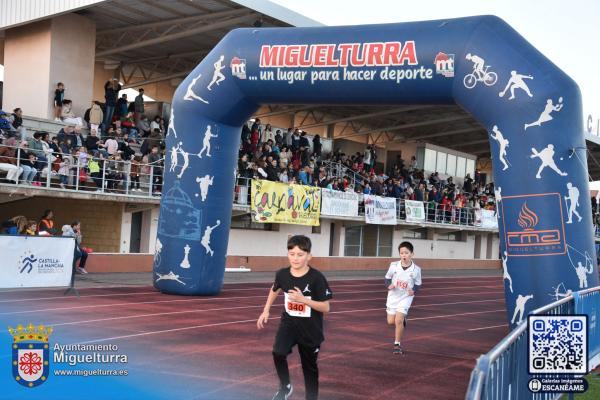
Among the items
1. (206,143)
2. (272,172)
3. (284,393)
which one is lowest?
(284,393)

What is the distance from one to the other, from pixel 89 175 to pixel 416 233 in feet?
79.0

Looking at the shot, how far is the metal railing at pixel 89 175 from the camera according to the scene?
20.7 meters

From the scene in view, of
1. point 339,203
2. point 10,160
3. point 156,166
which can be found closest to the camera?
point 10,160

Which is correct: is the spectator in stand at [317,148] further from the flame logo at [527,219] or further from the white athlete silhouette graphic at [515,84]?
the flame logo at [527,219]

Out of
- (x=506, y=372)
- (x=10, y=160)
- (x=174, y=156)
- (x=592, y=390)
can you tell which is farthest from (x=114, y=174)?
(x=506, y=372)

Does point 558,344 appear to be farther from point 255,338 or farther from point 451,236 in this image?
point 451,236

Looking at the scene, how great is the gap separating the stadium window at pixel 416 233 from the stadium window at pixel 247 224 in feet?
40.6

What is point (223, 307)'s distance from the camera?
52.1 feet

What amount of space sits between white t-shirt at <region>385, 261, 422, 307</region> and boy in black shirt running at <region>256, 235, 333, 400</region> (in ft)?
13.9

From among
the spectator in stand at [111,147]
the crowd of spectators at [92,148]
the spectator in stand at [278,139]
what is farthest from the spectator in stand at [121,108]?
the spectator in stand at [278,139]

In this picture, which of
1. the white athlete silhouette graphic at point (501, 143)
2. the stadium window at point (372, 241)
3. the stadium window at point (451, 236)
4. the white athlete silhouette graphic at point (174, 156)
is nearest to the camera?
the white athlete silhouette graphic at point (501, 143)

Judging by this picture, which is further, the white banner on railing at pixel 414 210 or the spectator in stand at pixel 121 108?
the white banner on railing at pixel 414 210

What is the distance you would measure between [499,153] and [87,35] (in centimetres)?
1879

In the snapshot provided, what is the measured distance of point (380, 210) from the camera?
35500 mm
